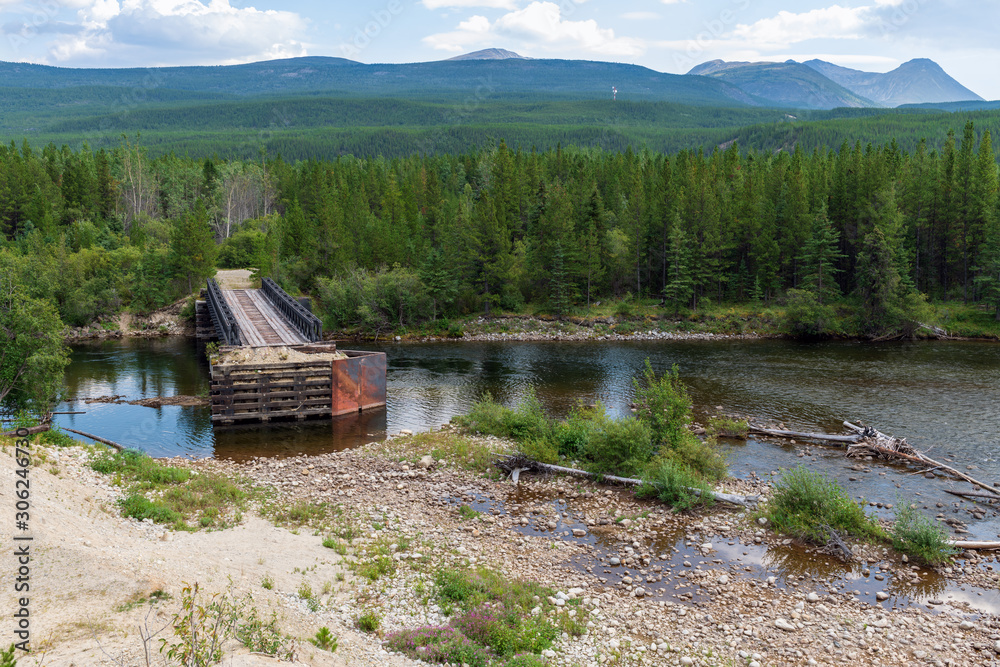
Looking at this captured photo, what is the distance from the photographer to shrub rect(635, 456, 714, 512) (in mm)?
22031

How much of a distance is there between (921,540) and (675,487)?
22.6 ft

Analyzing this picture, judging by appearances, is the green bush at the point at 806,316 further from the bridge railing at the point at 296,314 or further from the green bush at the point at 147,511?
the green bush at the point at 147,511

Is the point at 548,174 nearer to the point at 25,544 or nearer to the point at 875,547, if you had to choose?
the point at 875,547

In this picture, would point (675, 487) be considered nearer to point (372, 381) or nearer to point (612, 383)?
point (372, 381)

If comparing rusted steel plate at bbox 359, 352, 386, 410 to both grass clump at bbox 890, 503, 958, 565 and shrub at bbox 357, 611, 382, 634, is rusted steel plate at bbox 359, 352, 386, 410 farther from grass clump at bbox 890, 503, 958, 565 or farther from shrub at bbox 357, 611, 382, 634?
grass clump at bbox 890, 503, 958, 565

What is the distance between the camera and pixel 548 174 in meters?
94.8

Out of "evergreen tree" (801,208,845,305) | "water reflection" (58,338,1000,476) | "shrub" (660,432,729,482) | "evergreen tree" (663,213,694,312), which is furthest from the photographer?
"evergreen tree" (663,213,694,312)

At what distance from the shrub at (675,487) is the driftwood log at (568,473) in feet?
0.66

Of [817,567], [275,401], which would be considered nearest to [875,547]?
[817,567]

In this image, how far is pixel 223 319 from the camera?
4344 cm

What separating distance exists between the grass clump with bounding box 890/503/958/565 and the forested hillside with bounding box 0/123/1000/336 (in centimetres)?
4573

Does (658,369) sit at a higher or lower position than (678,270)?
lower

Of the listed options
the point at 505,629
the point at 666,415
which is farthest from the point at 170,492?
the point at 666,415

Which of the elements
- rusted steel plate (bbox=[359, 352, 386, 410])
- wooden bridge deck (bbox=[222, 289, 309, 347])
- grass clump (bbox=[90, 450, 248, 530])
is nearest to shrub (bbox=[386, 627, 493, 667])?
grass clump (bbox=[90, 450, 248, 530])
